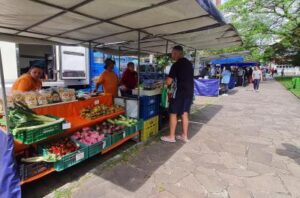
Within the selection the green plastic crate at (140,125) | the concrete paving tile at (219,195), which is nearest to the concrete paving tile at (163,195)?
the concrete paving tile at (219,195)

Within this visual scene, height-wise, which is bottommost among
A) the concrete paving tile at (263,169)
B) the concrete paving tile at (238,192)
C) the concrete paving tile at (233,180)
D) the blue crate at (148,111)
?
the concrete paving tile at (238,192)

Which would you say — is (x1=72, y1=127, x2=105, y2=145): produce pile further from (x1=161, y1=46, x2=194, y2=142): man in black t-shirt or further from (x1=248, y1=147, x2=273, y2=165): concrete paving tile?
(x1=248, y1=147, x2=273, y2=165): concrete paving tile

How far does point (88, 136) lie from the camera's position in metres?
3.47

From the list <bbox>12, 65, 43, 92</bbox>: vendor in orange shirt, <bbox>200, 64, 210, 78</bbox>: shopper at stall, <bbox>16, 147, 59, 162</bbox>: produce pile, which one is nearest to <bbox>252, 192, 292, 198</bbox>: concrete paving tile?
<bbox>16, 147, 59, 162</bbox>: produce pile

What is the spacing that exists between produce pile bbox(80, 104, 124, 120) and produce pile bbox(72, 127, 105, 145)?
9.5 inches

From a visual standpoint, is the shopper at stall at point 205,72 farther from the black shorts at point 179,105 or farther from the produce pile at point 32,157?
the produce pile at point 32,157

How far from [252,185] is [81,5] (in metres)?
3.45

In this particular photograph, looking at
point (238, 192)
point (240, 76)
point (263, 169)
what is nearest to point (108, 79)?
point (238, 192)

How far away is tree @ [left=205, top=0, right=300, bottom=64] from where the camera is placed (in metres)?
19.3

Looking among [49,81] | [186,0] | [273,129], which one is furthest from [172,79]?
[49,81]

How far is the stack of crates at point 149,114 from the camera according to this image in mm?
4547

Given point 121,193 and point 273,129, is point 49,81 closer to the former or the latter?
point 121,193

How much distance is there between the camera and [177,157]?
12.4 ft

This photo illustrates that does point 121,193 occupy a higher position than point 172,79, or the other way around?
point 172,79
